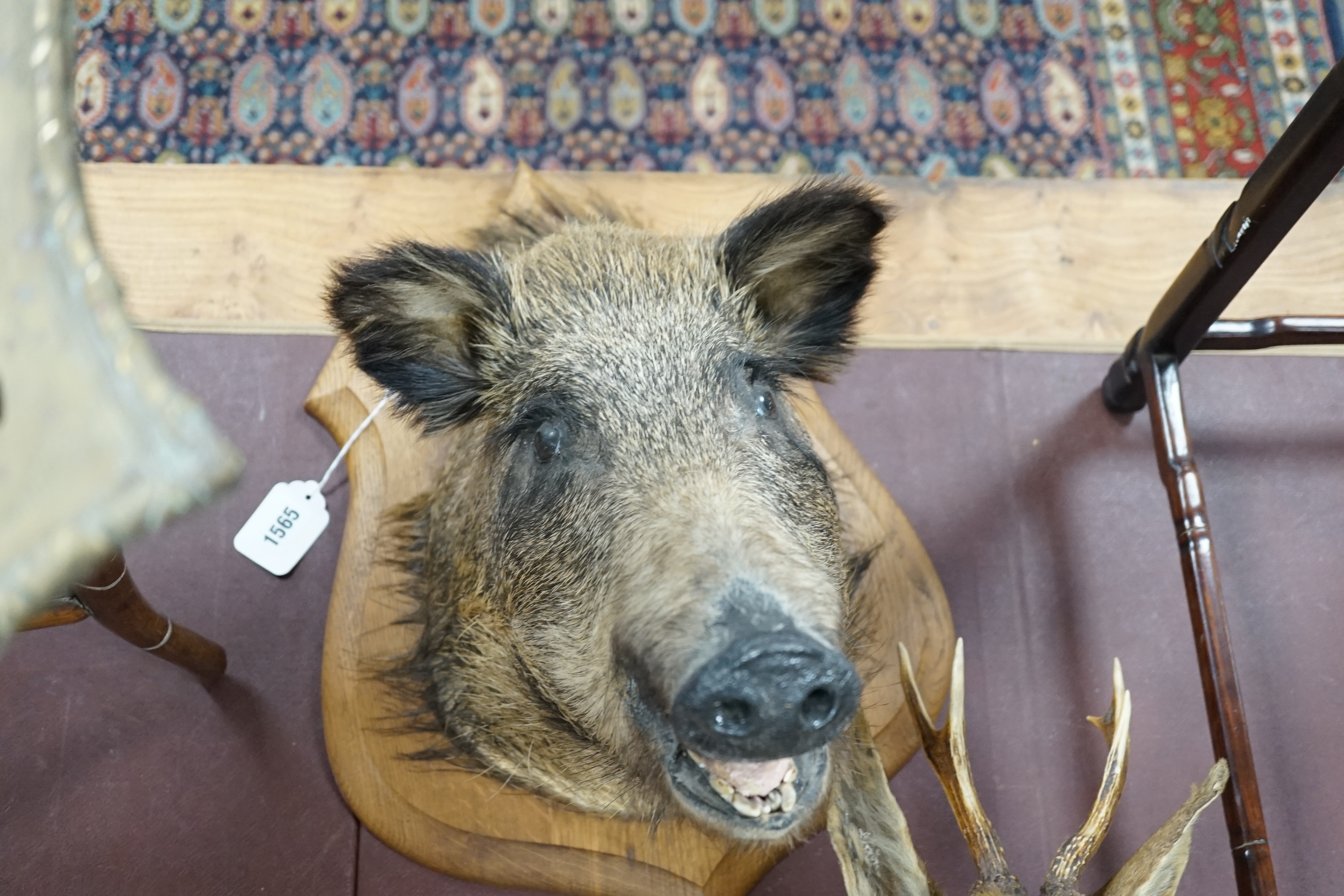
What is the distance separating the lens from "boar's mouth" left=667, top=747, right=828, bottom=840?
132 cm

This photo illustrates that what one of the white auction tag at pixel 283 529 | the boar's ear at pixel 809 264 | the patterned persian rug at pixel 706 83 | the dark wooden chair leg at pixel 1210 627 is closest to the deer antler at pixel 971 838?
the dark wooden chair leg at pixel 1210 627

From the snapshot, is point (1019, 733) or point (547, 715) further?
point (1019, 733)

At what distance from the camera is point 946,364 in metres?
2.32

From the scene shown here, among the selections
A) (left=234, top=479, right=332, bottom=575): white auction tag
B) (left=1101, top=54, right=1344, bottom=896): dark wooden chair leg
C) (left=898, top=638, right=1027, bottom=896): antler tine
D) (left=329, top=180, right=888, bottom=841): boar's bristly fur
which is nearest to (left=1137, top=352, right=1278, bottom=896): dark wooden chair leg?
(left=1101, top=54, right=1344, bottom=896): dark wooden chair leg

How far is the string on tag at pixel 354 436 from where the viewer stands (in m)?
2.09

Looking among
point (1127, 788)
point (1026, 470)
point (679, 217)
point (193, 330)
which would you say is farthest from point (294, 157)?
point (1127, 788)

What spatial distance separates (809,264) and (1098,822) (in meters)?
0.96

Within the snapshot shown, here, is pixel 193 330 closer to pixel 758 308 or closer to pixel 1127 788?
pixel 758 308

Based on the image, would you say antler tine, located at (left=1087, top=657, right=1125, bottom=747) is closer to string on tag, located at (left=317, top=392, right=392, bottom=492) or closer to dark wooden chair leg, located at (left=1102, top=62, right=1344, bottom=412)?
dark wooden chair leg, located at (left=1102, top=62, right=1344, bottom=412)

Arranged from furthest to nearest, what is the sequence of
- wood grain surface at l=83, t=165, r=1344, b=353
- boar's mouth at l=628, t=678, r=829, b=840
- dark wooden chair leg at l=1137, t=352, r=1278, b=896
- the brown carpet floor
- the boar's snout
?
wood grain surface at l=83, t=165, r=1344, b=353
the brown carpet floor
dark wooden chair leg at l=1137, t=352, r=1278, b=896
boar's mouth at l=628, t=678, r=829, b=840
the boar's snout

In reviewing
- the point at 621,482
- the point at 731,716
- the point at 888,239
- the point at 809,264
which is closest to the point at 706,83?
the point at 888,239

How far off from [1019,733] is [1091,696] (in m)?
0.17

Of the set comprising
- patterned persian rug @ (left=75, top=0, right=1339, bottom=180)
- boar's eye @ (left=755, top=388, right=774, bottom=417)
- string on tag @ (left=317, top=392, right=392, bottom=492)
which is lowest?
string on tag @ (left=317, top=392, right=392, bottom=492)

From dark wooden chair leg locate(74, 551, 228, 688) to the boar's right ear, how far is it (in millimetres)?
489
